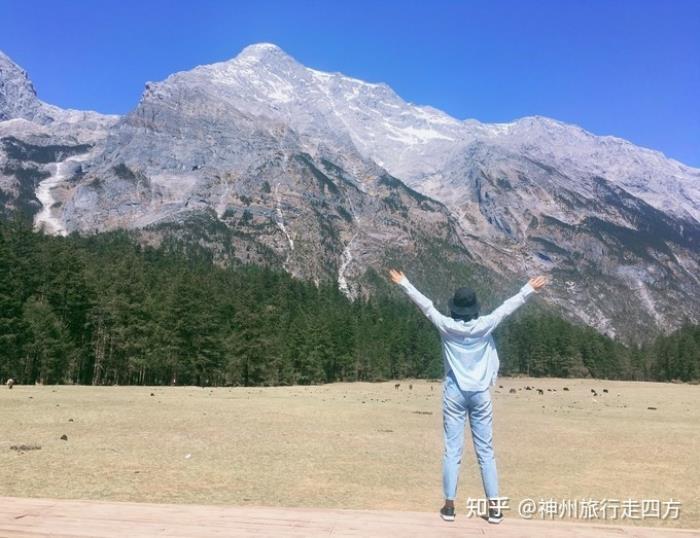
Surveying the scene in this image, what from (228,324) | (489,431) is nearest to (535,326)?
(228,324)

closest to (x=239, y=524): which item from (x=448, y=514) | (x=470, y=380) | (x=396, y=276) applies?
(x=448, y=514)

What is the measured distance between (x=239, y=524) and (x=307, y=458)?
39.4 ft

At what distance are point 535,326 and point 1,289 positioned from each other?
128839 millimetres

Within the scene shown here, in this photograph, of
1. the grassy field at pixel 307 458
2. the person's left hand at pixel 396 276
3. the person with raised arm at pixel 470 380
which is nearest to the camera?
the person with raised arm at pixel 470 380

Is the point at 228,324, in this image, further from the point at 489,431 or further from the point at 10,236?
the point at 489,431

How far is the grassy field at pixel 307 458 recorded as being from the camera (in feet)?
43.9

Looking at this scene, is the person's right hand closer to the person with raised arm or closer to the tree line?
the person with raised arm

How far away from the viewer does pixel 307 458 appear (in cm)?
1847

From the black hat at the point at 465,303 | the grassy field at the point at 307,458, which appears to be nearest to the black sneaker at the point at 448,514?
the black hat at the point at 465,303

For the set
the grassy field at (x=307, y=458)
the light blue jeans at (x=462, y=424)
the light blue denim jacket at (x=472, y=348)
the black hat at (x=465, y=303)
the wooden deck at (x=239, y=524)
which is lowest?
the grassy field at (x=307, y=458)

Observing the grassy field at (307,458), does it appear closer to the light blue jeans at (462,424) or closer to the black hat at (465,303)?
the light blue jeans at (462,424)

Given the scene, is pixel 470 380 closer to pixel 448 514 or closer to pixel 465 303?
pixel 465 303

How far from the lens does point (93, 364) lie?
72062 millimetres

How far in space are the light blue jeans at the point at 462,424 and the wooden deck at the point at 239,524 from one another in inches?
36.6
